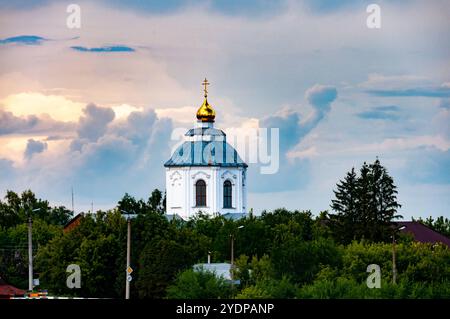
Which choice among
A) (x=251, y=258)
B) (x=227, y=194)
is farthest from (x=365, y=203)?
(x=227, y=194)

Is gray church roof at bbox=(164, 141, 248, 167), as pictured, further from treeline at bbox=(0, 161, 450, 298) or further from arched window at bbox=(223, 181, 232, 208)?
treeline at bbox=(0, 161, 450, 298)

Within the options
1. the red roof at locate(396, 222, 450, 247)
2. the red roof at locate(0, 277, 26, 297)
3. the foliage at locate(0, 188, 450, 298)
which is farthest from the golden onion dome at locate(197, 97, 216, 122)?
the red roof at locate(0, 277, 26, 297)

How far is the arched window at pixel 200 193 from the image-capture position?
340ft

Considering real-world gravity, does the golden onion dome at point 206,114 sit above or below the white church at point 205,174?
above

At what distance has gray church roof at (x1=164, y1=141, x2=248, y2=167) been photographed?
103938 millimetres

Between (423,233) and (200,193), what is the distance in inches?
609

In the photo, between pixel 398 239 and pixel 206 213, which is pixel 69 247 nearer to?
pixel 398 239

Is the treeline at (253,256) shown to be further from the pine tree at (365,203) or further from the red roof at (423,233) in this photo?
the red roof at (423,233)

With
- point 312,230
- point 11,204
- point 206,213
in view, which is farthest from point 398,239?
point 11,204

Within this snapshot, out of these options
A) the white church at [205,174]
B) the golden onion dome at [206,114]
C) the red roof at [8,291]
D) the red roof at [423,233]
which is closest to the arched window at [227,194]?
the white church at [205,174]

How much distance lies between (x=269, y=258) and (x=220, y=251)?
10.4 meters

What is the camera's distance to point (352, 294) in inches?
1971

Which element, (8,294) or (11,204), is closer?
→ (8,294)

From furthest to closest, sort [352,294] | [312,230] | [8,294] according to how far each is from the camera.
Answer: [312,230] → [8,294] → [352,294]
